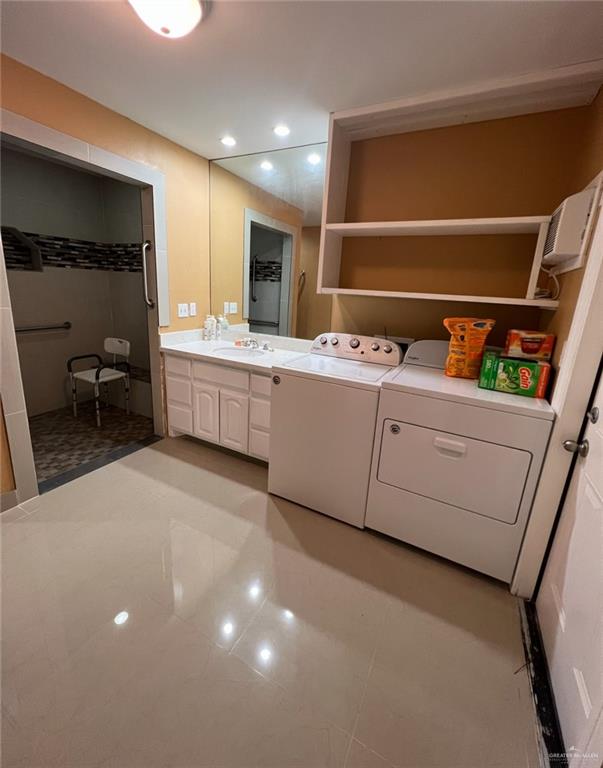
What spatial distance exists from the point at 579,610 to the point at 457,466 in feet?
2.09

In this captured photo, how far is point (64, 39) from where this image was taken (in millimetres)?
1482

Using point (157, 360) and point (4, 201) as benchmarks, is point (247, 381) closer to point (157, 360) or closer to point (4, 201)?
point (157, 360)

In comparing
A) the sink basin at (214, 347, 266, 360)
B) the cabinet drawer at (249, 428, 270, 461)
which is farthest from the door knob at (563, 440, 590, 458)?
the sink basin at (214, 347, 266, 360)

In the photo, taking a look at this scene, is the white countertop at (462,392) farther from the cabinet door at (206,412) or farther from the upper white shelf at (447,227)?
the cabinet door at (206,412)

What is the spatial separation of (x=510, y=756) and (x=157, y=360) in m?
2.82

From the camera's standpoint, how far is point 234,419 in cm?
A: 247

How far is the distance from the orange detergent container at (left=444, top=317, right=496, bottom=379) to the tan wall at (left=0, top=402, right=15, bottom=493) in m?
2.48

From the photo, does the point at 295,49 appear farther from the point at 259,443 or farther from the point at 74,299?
the point at 74,299

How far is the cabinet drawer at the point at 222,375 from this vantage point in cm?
235

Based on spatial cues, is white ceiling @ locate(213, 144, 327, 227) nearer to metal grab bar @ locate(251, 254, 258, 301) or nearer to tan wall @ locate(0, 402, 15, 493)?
metal grab bar @ locate(251, 254, 258, 301)

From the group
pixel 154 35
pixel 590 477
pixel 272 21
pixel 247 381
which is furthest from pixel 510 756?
pixel 154 35

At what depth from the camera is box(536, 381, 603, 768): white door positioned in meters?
0.92

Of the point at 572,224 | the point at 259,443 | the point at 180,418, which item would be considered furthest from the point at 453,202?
the point at 180,418

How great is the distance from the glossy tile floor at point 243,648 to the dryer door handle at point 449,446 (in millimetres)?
635
